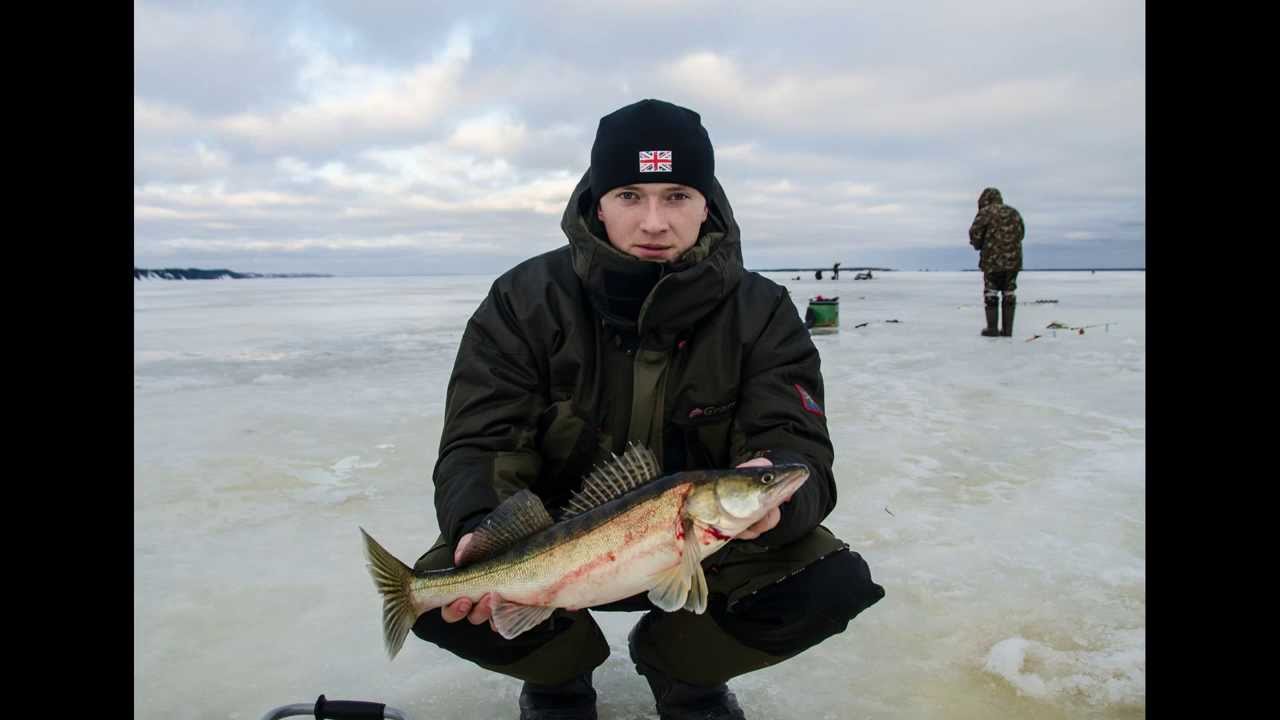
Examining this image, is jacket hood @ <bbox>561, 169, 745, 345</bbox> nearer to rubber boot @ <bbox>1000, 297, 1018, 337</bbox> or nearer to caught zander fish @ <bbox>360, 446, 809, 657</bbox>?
caught zander fish @ <bbox>360, 446, 809, 657</bbox>

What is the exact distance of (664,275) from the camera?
8.86 feet

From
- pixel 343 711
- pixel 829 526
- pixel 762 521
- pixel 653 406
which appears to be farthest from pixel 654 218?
pixel 829 526

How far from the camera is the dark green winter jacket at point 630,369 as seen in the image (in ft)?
8.63

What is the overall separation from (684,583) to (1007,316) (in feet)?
43.1

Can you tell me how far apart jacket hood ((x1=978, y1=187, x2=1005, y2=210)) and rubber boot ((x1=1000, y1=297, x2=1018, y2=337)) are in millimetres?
1678

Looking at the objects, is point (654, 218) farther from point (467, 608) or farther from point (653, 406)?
point (467, 608)

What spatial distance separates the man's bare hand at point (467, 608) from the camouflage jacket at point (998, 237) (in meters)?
12.9

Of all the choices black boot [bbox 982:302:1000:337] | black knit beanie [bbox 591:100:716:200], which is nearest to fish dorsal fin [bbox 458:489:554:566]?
black knit beanie [bbox 591:100:716:200]

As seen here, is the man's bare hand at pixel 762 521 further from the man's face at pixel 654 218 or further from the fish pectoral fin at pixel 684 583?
the man's face at pixel 654 218
